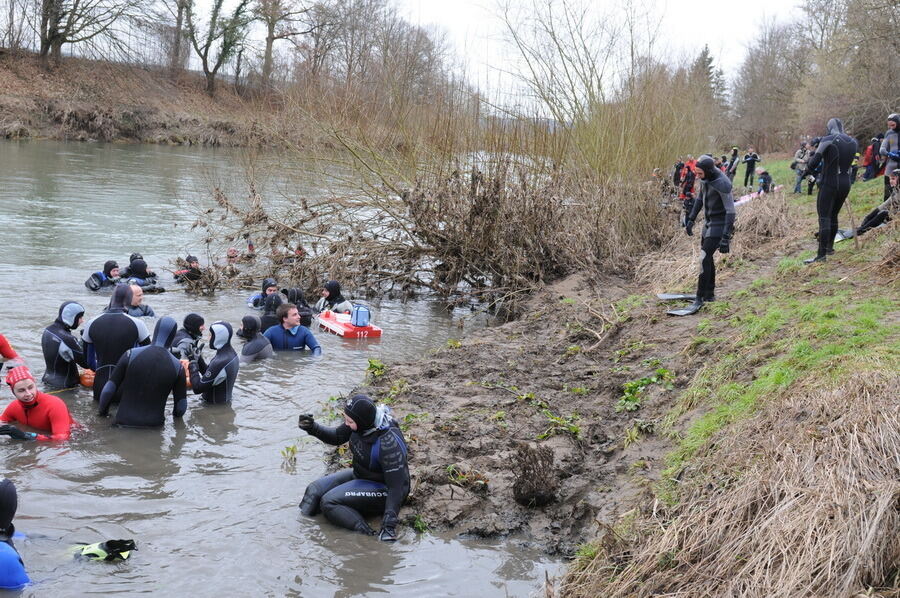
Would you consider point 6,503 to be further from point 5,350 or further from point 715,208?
point 715,208

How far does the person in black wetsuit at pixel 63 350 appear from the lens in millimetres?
9141

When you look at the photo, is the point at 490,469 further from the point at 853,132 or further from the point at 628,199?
the point at 853,132

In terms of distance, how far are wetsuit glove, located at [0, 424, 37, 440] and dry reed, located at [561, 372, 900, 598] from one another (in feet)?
17.9

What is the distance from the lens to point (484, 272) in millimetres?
16188

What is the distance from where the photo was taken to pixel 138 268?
1443 cm

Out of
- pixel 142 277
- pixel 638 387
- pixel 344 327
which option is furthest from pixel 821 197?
pixel 142 277

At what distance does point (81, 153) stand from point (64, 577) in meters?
38.9

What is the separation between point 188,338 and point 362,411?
416 centimetres

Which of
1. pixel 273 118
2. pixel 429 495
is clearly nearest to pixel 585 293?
pixel 273 118

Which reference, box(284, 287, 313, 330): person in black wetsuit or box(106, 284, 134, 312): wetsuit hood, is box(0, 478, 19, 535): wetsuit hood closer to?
box(106, 284, 134, 312): wetsuit hood

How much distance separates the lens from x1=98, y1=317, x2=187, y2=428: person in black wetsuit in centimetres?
815

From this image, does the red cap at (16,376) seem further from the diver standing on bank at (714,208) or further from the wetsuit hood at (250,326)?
the diver standing on bank at (714,208)

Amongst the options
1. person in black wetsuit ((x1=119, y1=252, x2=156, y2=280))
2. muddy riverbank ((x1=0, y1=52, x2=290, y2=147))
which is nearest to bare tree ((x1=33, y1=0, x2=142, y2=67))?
muddy riverbank ((x1=0, y1=52, x2=290, y2=147))

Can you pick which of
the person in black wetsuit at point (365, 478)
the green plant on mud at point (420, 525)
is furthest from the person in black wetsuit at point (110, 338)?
the green plant on mud at point (420, 525)
